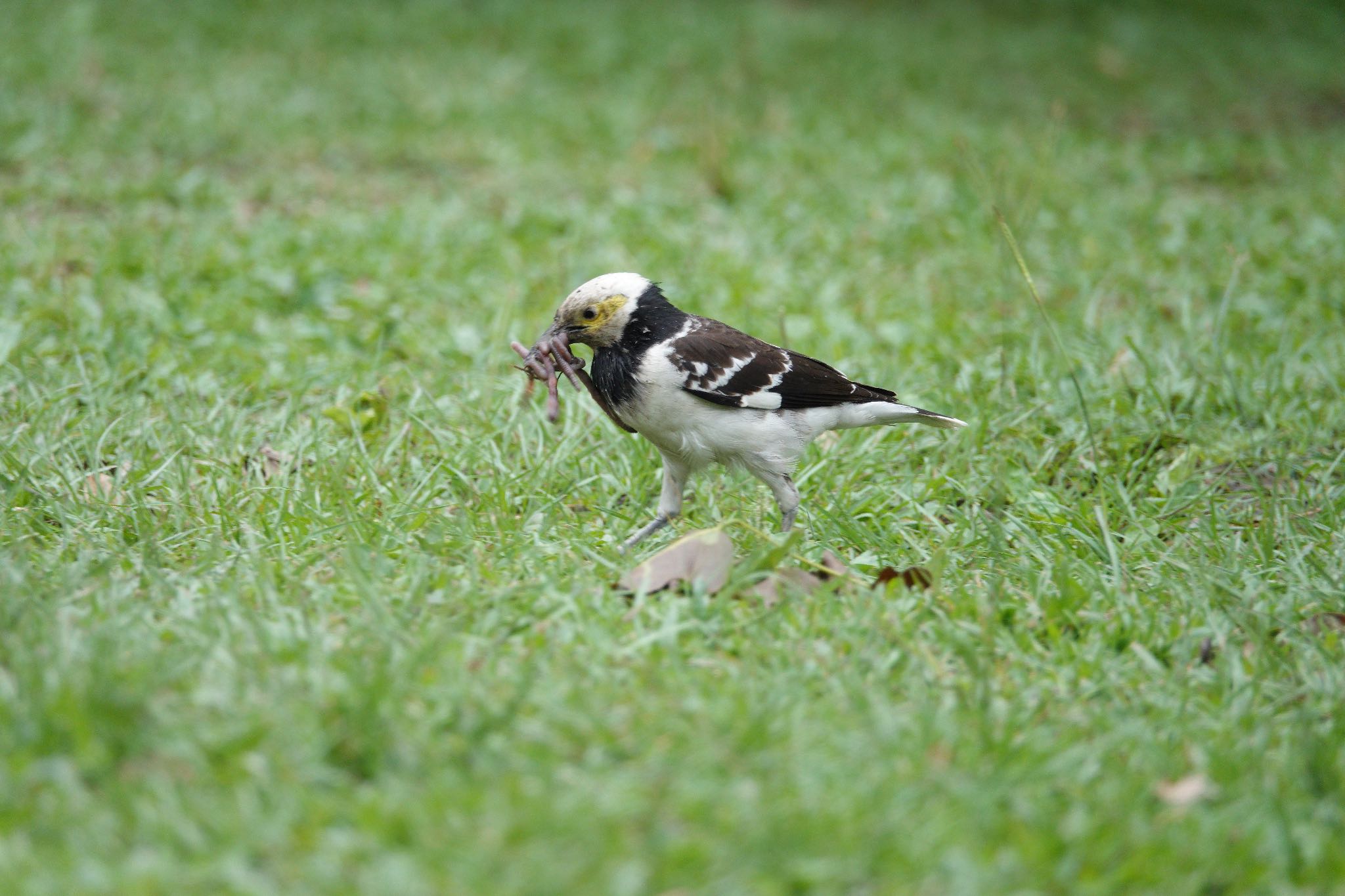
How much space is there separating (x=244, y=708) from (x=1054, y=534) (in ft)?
9.18

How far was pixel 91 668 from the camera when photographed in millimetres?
2707

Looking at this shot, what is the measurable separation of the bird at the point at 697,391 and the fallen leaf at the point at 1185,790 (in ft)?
5.53

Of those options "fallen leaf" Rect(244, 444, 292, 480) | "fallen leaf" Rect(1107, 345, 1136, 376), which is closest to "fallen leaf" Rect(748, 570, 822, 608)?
"fallen leaf" Rect(244, 444, 292, 480)

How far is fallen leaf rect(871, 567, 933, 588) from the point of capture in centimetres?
372

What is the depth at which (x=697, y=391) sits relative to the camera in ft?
13.0

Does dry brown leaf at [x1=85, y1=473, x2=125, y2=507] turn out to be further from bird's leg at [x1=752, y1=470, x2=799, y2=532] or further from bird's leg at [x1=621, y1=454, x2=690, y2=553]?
bird's leg at [x1=752, y1=470, x2=799, y2=532]

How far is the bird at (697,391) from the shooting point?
13.1 feet

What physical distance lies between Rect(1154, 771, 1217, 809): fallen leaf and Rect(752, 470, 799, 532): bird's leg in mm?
1671

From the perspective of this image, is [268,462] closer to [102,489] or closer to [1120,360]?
[102,489]

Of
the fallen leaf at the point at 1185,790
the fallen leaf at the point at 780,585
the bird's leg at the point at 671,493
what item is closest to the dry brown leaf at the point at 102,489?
the bird's leg at the point at 671,493

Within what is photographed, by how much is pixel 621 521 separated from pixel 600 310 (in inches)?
31.5

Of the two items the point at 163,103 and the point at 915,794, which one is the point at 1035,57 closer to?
the point at 163,103

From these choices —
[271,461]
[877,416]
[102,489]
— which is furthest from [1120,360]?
[102,489]

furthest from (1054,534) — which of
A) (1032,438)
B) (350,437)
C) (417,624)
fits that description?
(350,437)
